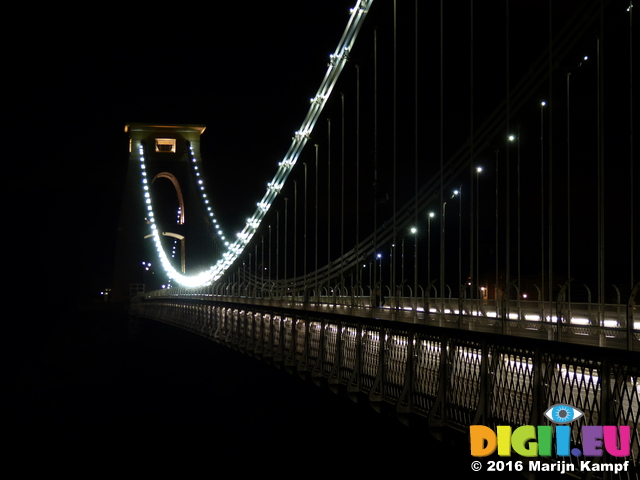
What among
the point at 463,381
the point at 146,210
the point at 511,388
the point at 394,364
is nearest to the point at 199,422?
the point at 394,364

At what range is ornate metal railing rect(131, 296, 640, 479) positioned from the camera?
5.34m

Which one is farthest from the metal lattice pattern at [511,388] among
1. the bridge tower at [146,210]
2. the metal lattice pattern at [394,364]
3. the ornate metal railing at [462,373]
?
the bridge tower at [146,210]

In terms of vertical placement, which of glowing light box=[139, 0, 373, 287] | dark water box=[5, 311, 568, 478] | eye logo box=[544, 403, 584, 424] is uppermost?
glowing light box=[139, 0, 373, 287]

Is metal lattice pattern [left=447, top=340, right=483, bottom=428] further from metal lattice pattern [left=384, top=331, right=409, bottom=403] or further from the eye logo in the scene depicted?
metal lattice pattern [left=384, top=331, right=409, bottom=403]

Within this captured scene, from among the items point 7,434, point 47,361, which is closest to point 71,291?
point 47,361

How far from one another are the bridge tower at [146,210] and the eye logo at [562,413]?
5271 cm

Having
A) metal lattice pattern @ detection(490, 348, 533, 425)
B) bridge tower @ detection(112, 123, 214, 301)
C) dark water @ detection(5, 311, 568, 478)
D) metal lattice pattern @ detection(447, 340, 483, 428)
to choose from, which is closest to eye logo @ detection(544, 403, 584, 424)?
metal lattice pattern @ detection(490, 348, 533, 425)

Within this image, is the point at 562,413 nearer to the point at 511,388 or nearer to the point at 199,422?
the point at 511,388

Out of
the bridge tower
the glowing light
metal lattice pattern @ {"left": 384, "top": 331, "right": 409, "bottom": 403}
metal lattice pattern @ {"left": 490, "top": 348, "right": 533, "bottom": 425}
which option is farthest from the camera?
the bridge tower

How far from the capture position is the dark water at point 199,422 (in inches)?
496

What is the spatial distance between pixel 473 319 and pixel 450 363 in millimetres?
6732

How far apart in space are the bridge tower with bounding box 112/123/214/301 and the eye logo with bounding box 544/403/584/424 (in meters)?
52.7

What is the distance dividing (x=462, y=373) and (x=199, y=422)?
58.1 ft

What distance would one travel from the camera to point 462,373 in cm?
773
